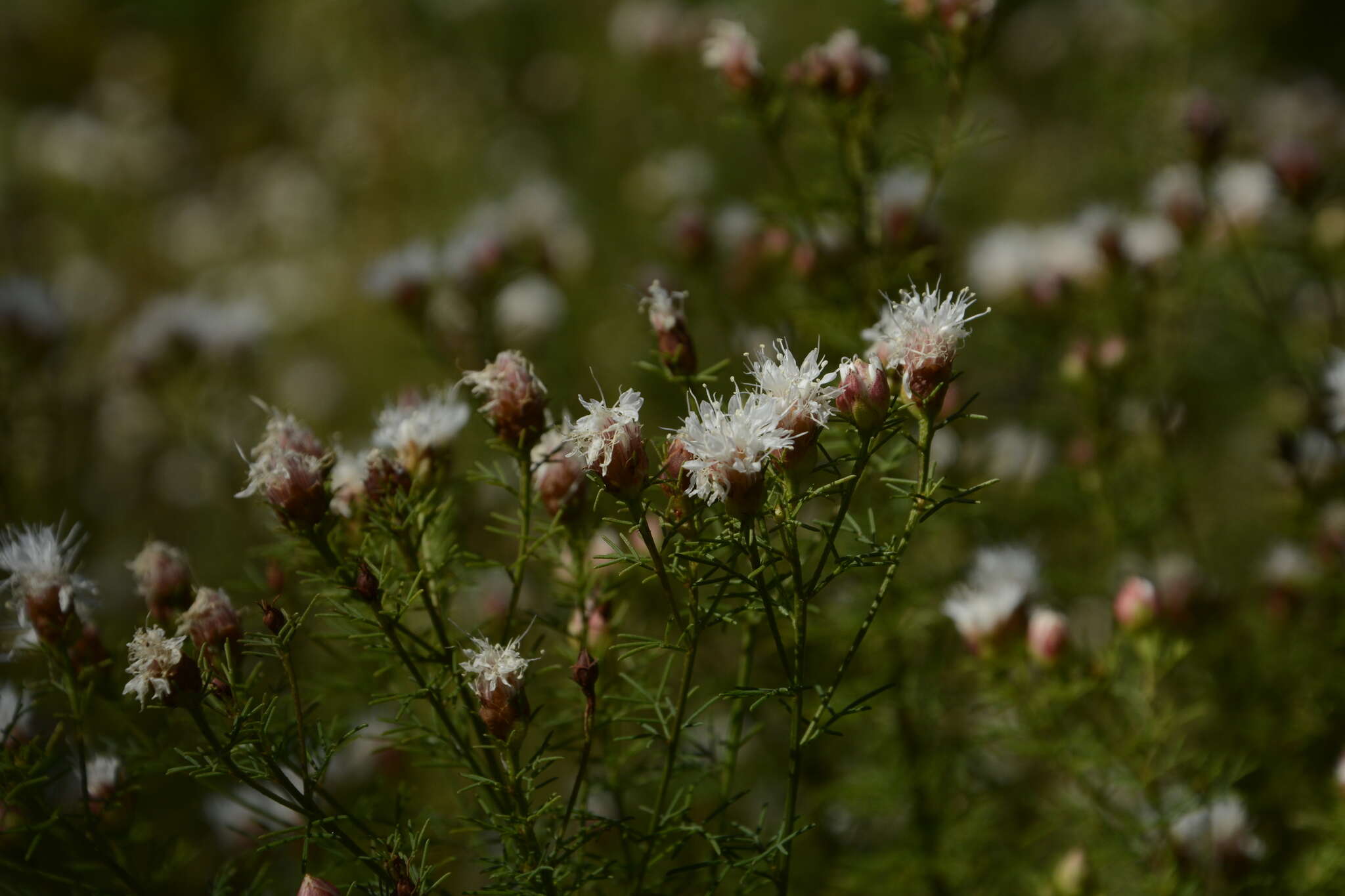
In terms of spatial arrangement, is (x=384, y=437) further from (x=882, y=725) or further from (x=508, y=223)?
(x=508, y=223)

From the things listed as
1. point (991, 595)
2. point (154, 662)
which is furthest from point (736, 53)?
point (154, 662)

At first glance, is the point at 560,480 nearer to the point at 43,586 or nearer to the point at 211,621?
the point at 211,621

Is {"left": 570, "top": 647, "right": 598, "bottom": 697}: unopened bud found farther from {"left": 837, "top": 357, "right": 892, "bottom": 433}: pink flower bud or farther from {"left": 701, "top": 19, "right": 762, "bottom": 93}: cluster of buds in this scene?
{"left": 701, "top": 19, "right": 762, "bottom": 93}: cluster of buds

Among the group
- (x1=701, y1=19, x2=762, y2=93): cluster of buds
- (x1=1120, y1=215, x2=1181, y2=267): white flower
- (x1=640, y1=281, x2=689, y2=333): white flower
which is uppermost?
(x1=1120, y1=215, x2=1181, y2=267): white flower

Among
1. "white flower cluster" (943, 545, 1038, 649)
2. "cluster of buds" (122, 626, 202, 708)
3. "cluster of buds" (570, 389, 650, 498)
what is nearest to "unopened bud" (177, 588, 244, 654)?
"cluster of buds" (122, 626, 202, 708)

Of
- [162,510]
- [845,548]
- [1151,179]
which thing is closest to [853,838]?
[845,548]
